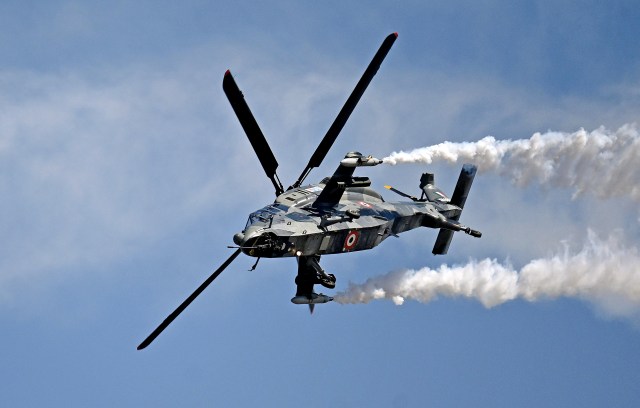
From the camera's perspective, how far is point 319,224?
242 ft

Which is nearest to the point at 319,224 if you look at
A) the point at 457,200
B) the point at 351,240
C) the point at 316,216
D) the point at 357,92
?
the point at 316,216

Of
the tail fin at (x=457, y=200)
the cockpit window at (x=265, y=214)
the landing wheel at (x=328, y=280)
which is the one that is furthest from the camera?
the tail fin at (x=457, y=200)

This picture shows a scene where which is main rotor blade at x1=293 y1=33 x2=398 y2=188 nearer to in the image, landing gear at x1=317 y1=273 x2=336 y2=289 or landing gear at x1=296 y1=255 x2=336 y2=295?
landing gear at x1=296 y1=255 x2=336 y2=295

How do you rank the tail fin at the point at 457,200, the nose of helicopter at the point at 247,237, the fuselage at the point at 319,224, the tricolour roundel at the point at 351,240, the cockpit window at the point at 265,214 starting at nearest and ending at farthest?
1. the nose of helicopter at the point at 247,237
2. the fuselage at the point at 319,224
3. the cockpit window at the point at 265,214
4. the tricolour roundel at the point at 351,240
5. the tail fin at the point at 457,200

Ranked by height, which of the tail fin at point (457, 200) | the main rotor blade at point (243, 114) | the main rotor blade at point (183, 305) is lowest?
the main rotor blade at point (183, 305)

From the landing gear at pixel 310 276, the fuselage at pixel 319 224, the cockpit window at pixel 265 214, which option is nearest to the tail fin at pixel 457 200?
the fuselage at pixel 319 224

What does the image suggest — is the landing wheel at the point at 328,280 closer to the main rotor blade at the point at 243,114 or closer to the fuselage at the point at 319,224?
the fuselage at the point at 319,224

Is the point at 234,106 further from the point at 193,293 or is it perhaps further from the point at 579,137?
the point at 579,137

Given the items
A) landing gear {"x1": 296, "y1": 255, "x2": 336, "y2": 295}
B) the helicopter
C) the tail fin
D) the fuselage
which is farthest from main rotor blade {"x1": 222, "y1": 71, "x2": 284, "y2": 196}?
the tail fin

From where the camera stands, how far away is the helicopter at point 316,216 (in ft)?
236

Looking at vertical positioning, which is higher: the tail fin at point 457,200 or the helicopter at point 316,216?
the tail fin at point 457,200

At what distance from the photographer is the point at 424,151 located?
83.0m

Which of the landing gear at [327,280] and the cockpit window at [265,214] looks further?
the landing gear at [327,280]

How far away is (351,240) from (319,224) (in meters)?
2.90
